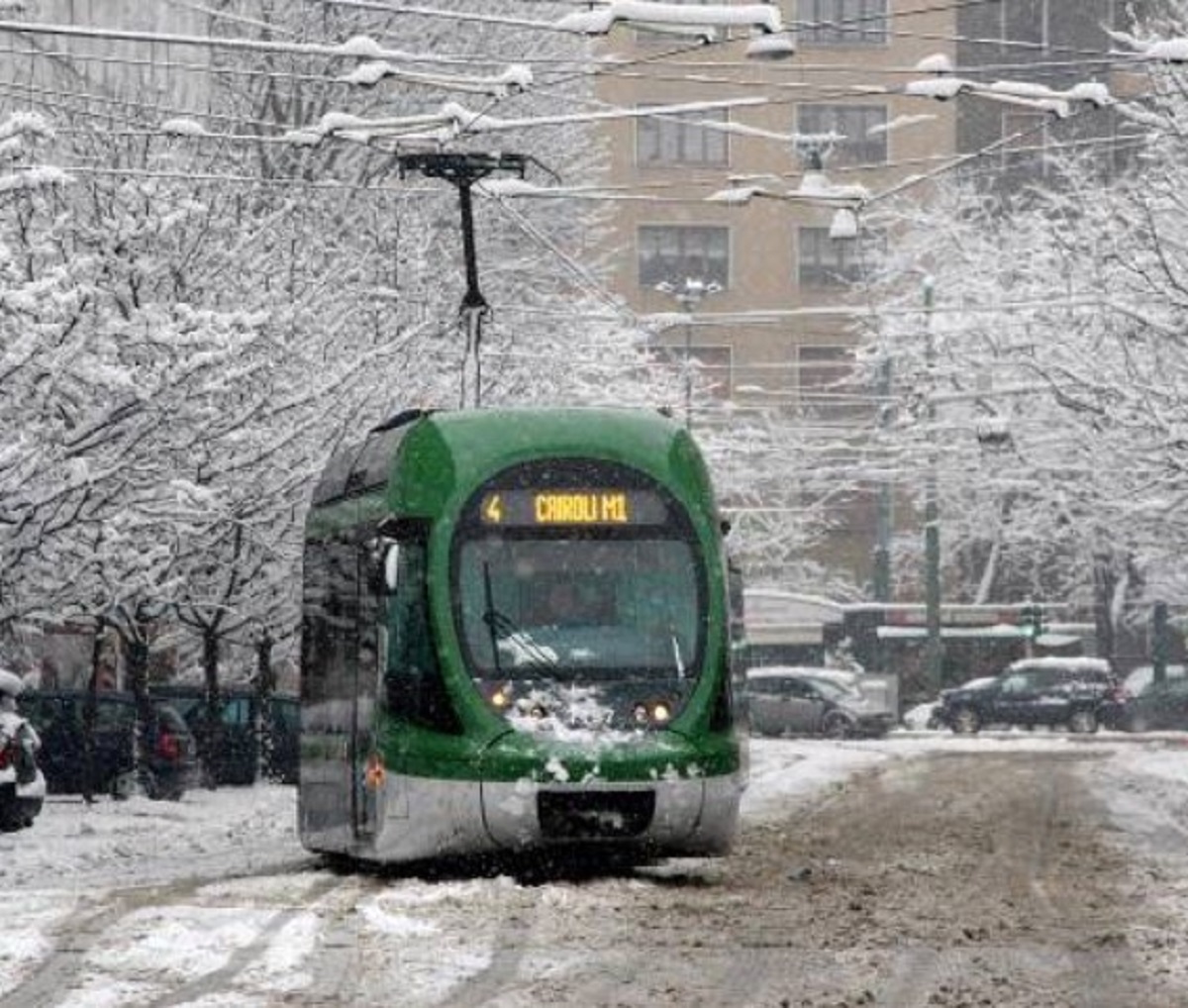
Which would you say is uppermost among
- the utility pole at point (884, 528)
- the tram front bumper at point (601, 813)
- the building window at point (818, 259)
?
the building window at point (818, 259)

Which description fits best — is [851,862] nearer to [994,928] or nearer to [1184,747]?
[994,928]

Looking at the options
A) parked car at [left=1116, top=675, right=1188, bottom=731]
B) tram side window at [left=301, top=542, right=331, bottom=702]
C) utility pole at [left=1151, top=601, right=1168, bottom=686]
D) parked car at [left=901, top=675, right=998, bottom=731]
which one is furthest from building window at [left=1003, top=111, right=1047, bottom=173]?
tram side window at [left=301, top=542, right=331, bottom=702]

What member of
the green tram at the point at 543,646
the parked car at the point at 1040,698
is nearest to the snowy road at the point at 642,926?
the green tram at the point at 543,646

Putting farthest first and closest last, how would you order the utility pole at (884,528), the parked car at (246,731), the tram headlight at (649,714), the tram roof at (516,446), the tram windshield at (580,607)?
the utility pole at (884,528), the parked car at (246,731), the tram roof at (516,446), the tram windshield at (580,607), the tram headlight at (649,714)

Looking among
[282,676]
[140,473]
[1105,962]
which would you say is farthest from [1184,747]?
[1105,962]

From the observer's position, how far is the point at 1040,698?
71.6 metres

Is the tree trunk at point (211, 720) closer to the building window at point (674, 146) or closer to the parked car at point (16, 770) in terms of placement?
the parked car at point (16, 770)

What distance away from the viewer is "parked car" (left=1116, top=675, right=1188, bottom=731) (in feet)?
237

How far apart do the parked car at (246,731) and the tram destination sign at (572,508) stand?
19.0 meters

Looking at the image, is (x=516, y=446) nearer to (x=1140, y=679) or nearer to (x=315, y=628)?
(x=315, y=628)

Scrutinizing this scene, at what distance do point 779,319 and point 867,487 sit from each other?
868cm

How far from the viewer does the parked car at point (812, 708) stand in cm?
6750

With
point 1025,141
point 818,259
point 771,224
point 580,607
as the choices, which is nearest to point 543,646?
point 580,607

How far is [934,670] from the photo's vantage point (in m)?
73.5
